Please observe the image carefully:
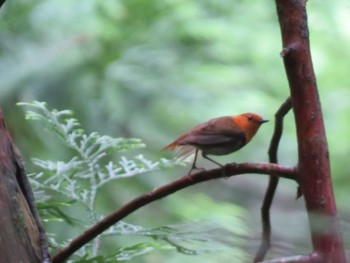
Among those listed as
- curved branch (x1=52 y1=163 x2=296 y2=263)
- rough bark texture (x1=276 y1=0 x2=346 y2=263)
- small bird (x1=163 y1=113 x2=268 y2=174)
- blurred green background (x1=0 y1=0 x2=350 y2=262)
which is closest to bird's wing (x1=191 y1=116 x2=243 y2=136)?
small bird (x1=163 y1=113 x2=268 y2=174)

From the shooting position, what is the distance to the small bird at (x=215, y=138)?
1064 mm

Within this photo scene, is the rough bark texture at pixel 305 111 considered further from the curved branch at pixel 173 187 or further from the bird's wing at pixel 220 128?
the bird's wing at pixel 220 128

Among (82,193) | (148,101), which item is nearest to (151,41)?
(148,101)

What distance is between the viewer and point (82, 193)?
115 centimetres

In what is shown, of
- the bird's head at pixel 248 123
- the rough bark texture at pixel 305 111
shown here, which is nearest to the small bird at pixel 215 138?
the bird's head at pixel 248 123

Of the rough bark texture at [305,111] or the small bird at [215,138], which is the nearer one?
the rough bark texture at [305,111]

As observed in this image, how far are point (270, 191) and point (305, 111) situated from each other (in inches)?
6.6

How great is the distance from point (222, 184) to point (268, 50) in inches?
50.4

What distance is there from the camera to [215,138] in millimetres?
1100

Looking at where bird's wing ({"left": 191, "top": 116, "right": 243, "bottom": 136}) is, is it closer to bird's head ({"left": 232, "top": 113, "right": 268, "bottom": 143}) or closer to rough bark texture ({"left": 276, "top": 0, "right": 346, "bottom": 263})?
bird's head ({"left": 232, "top": 113, "right": 268, "bottom": 143})

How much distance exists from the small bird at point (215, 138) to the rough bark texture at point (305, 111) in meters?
0.40

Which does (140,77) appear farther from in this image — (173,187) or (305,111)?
(305,111)

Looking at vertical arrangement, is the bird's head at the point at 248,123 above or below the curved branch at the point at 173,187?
above

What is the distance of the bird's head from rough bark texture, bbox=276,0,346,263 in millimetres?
498
